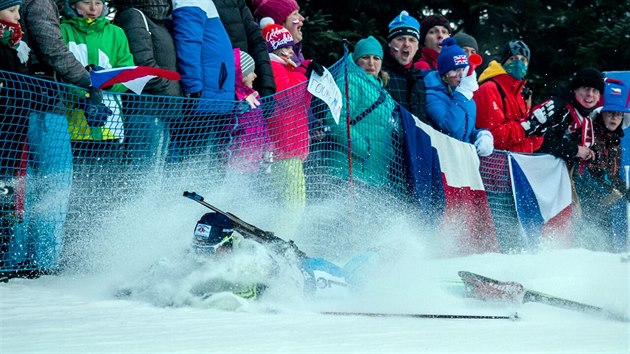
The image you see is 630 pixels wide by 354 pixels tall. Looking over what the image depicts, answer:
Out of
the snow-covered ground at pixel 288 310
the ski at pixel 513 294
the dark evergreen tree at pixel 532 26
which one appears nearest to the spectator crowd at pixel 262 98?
the snow-covered ground at pixel 288 310

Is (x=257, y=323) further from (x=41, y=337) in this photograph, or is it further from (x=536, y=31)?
(x=536, y=31)

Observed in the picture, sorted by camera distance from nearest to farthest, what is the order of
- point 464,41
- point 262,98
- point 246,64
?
point 262,98 < point 246,64 < point 464,41

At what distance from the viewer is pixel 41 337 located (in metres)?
4.42

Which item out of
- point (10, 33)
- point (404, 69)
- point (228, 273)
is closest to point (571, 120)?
point (404, 69)

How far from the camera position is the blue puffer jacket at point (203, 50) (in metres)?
7.31

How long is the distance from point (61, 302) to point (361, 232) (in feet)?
9.51

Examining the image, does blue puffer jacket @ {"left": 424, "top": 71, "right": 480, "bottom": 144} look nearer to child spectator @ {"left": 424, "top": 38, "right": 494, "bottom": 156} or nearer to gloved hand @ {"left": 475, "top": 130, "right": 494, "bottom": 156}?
child spectator @ {"left": 424, "top": 38, "right": 494, "bottom": 156}

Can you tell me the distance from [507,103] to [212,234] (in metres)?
4.91

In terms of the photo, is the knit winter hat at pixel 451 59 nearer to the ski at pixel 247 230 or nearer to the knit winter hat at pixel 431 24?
the knit winter hat at pixel 431 24

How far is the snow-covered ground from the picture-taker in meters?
4.34

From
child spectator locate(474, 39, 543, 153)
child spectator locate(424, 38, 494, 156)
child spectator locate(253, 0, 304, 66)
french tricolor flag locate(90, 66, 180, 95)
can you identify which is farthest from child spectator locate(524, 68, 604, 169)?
french tricolor flag locate(90, 66, 180, 95)

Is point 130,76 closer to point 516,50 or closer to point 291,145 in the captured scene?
point 291,145

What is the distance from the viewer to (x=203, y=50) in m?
7.44

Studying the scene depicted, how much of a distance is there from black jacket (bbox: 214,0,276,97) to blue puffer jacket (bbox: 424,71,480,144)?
1.79m
